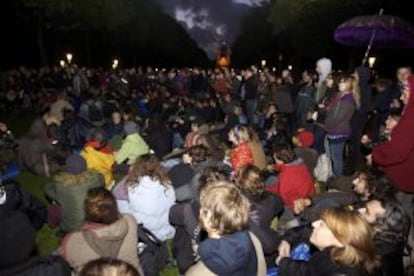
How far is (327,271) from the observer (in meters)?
3.41

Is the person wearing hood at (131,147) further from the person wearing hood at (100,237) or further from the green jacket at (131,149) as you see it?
the person wearing hood at (100,237)

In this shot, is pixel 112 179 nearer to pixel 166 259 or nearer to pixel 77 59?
pixel 166 259

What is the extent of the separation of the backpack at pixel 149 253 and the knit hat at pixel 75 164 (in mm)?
1319

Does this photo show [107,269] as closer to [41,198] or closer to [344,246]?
[344,246]

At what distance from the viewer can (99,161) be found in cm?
880

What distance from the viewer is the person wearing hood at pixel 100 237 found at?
14.6 ft

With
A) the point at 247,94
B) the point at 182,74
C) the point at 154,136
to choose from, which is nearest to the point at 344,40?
the point at 154,136

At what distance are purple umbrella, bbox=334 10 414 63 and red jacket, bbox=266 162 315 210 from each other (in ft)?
13.5

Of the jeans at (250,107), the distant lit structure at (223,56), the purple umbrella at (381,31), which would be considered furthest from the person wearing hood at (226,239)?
the distant lit structure at (223,56)

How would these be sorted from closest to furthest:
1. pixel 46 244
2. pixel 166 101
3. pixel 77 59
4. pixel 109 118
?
pixel 46 244 < pixel 109 118 < pixel 166 101 < pixel 77 59

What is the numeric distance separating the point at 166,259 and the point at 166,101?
1032 centimetres

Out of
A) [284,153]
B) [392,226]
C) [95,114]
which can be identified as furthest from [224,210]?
[95,114]

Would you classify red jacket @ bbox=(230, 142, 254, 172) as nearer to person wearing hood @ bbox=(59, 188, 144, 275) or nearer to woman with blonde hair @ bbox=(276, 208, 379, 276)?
person wearing hood @ bbox=(59, 188, 144, 275)

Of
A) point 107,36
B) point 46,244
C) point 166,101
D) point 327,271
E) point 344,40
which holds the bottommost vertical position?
point 46,244
